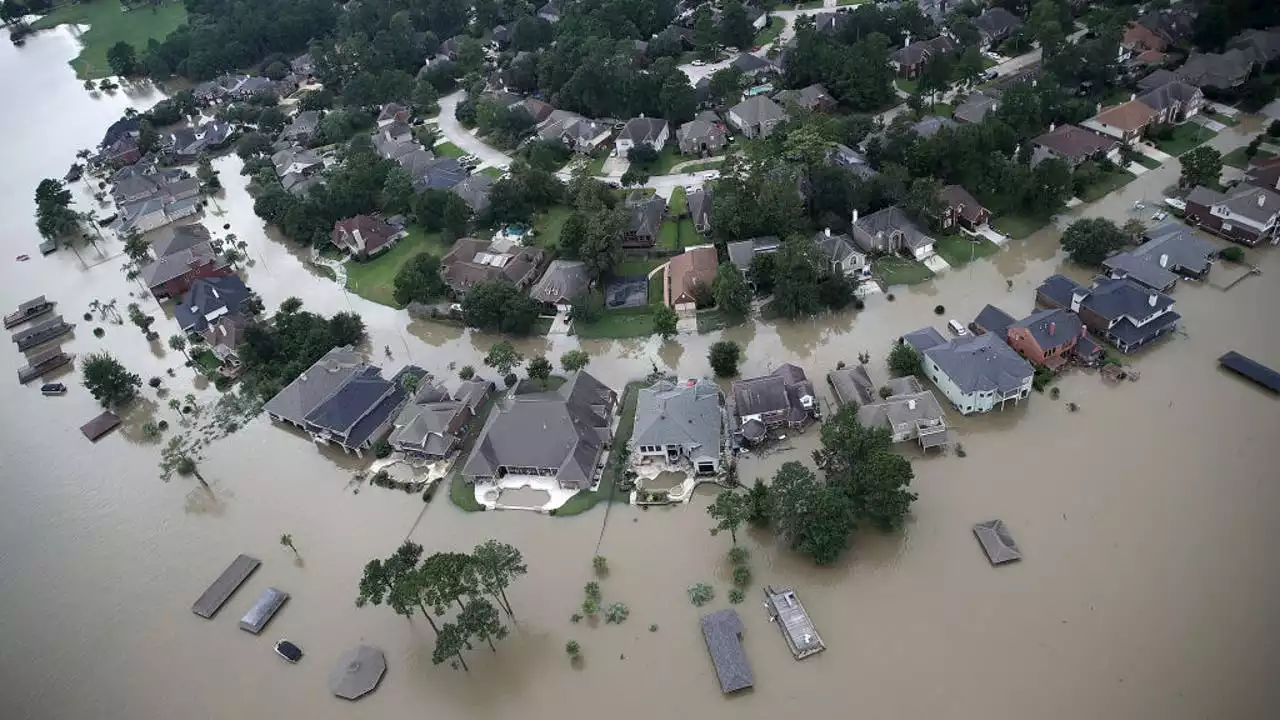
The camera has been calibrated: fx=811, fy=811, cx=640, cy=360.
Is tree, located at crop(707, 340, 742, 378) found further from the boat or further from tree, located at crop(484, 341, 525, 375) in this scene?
the boat

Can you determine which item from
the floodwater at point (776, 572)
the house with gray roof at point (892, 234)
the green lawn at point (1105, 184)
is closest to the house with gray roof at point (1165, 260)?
the floodwater at point (776, 572)

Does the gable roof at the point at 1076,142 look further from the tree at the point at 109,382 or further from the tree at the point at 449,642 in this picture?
the tree at the point at 109,382

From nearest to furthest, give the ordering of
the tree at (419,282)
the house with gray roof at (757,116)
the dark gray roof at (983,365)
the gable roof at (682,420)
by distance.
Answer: the gable roof at (682,420) → the dark gray roof at (983,365) → the tree at (419,282) → the house with gray roof at (757,116)

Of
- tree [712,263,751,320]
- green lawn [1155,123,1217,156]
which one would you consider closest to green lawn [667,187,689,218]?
tree [712,263,751,320]

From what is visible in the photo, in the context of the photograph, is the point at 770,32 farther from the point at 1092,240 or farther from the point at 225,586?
the point at 225,586

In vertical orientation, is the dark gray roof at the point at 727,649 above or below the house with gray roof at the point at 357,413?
below

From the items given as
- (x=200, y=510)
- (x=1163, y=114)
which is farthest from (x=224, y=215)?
(x=1163, y=114)

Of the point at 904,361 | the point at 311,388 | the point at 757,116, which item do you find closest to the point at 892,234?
the point at 904,361
